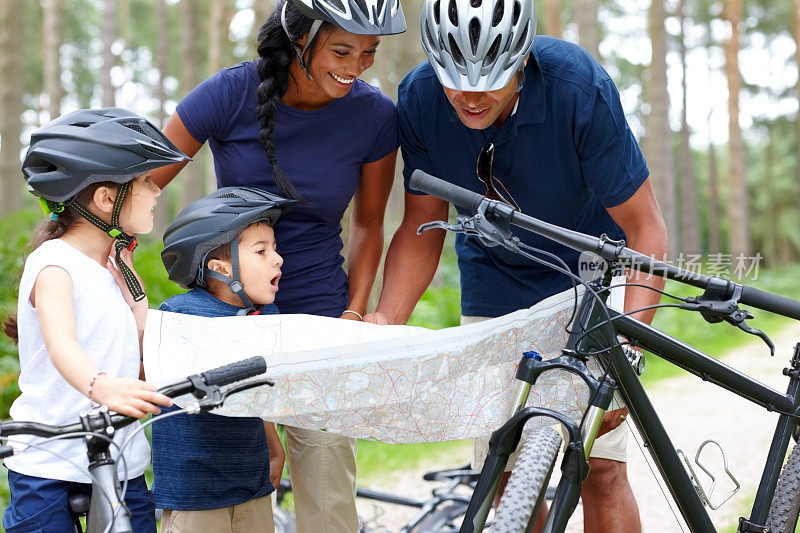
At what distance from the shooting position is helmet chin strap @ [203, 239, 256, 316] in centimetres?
284

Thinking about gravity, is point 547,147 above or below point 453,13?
below

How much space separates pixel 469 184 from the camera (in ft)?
10.8

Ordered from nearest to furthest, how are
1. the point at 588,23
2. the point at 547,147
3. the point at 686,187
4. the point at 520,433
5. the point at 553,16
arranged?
the point at 520,433 → the point at 547,147 → the point at 588,23 → the point at 553,16 → the point at 686,187

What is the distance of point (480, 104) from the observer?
2953 mm

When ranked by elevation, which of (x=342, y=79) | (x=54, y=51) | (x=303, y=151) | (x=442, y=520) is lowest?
(x=442, y=520)

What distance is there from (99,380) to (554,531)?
1.25m

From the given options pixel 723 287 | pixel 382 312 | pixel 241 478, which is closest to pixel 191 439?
pixel 241 478

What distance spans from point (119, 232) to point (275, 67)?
3.15ft

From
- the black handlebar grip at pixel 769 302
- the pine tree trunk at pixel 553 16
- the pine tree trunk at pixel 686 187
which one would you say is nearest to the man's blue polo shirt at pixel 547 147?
the black handlebar grip at pixel 769 302

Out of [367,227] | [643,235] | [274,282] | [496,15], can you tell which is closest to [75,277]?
[274,282]

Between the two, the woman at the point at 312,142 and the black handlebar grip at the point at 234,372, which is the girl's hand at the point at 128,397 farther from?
the woman at the point at 312,142

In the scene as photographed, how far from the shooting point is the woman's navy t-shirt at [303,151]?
3.14 metres

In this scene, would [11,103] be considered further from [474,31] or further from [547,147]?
[547,147]

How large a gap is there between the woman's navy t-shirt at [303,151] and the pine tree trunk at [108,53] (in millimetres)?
12945
